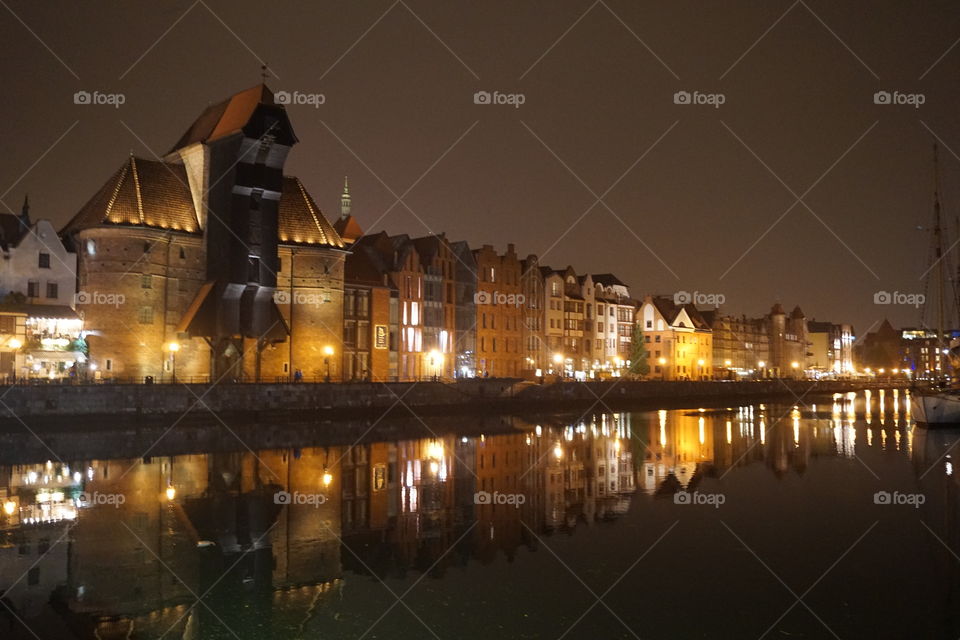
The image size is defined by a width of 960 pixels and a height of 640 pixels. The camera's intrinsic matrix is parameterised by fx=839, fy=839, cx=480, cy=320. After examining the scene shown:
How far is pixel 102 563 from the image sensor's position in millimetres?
16969

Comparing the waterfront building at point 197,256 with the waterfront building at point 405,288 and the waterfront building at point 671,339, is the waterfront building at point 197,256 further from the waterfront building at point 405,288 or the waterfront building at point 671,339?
the waterfront building at point 671,339

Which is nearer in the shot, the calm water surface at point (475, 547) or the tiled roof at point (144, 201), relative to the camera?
the calm water surface at point (475, 547)

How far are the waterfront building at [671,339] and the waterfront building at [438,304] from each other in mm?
46002

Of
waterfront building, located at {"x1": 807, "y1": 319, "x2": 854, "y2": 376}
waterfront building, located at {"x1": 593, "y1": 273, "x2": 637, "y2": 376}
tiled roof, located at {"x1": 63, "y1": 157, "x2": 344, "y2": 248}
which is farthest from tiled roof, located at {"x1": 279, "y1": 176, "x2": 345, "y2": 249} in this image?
waterfront building, located at {"x1": 807, "y1": 319, "x2": 854, "y2": 376}

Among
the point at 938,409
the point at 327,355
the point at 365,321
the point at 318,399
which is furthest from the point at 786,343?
the point at 318,399

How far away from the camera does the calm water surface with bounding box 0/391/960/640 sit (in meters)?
14.0

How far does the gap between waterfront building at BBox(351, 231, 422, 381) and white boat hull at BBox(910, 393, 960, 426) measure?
42528 millimetres

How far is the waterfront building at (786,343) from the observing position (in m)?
162

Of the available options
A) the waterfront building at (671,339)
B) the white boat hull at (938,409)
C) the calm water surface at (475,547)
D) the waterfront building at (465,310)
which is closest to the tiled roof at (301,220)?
the waterfront building at (465,310)

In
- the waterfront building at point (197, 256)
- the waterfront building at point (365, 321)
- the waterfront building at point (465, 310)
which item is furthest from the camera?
the waterfront building at point (465, 310)

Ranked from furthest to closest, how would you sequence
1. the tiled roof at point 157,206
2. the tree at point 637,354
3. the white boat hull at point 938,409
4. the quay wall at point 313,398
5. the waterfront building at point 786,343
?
the waterfront building at point 786,343
the tree at point 637,354
the tiled roof at point 157,206
the white boat hull at point 938,409
the quay wall at point 313,398

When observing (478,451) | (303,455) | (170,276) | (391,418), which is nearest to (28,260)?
(170,276)

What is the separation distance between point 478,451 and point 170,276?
29.7 metres

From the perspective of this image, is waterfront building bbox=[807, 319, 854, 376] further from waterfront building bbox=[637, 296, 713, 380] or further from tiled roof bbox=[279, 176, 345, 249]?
tiled roof bbox=[279, 176, 345, 249]
